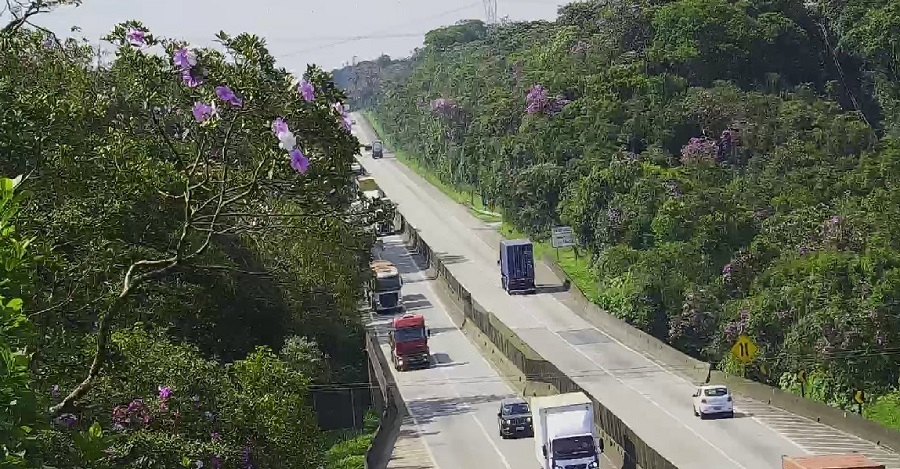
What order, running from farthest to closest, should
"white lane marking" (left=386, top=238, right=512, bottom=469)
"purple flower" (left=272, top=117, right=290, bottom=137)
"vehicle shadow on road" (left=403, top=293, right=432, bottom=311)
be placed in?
"vehicle shadow on road" (left=403, top=293, right=432, bottom=311) → "white lane marking" (left=386, top=238, right=512, bottom=469) → "purple flower" (left=272, top=117, right=290, bottom=137)

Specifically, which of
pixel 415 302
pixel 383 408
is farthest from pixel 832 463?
pixel 415 302

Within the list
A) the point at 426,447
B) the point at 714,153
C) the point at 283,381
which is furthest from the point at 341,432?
the point at 714,153

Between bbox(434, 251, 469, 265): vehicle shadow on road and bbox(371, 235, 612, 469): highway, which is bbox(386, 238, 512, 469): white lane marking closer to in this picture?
bbox(371, 235, 612, 469): highway

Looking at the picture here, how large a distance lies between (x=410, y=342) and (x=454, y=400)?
5.86 meters

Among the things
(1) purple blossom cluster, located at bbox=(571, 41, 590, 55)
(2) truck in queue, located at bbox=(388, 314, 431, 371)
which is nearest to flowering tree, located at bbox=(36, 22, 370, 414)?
(2) truck in queue, located at bbox=(388, 314, 431, 371)

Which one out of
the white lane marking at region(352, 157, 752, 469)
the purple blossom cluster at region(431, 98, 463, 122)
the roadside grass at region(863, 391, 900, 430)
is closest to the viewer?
the white lane marking at region(352, 157, 752, 469)

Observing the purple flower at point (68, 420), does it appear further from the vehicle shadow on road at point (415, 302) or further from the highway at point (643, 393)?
the vehicle shadow on road at point (415, 302)

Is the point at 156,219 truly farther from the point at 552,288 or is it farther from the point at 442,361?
the point at 552,288

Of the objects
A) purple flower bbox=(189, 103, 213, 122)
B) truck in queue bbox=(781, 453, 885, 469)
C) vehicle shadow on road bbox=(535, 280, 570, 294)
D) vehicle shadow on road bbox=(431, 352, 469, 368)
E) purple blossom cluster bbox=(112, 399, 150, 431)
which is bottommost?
vehicle shadow on road bbox=(431, 352, 469, 368)

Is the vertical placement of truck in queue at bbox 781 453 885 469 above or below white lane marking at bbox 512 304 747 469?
above

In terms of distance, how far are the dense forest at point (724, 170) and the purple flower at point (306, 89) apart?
88.7 feet

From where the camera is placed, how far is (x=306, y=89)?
11.8 m

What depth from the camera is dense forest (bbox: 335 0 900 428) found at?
39.9m

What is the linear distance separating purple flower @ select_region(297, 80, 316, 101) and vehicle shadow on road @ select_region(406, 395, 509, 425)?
26.9 meters
